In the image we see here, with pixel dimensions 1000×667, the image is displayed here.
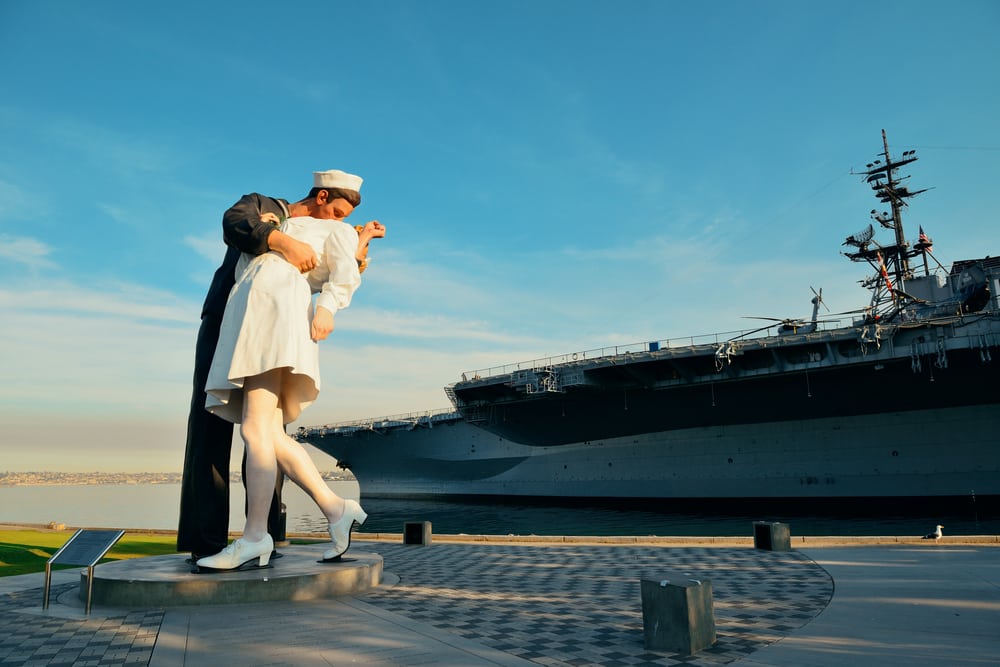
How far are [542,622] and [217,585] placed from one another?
3.53 m

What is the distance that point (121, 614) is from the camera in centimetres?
598

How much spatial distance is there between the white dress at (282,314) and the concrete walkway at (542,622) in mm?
2419

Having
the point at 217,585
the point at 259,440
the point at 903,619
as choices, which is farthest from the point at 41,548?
the point at 903,619

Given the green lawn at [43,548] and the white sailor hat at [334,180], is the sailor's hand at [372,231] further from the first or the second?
the green lawn at [43,548]

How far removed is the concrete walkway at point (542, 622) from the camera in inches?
173

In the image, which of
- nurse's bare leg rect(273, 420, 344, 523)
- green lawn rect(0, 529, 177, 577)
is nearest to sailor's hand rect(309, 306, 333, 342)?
nurse's bare leg rect(273, 420, 344, 523)

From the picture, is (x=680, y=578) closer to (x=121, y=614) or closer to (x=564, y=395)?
→ (x=121, y=614)

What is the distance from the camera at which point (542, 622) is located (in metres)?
5.57

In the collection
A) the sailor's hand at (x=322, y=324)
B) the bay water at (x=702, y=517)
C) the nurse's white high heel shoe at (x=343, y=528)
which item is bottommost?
the bay water at (x=702, y=517)

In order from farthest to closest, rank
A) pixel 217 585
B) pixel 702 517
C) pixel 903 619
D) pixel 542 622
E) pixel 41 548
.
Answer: pixel 702 517 < pixel 41 548 < pixel 217 585 < pixel 542 622 < pixel 903 619

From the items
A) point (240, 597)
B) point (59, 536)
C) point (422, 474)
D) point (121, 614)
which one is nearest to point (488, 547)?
point (240, 597)

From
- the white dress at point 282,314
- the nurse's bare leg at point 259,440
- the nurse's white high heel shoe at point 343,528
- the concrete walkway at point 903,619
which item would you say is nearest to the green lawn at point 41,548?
the nurse's bare leg at point 259,440

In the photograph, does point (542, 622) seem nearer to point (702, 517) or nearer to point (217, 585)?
point (217, 585)

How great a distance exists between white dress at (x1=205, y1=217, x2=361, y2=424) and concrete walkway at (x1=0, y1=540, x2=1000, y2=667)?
7.94ft
